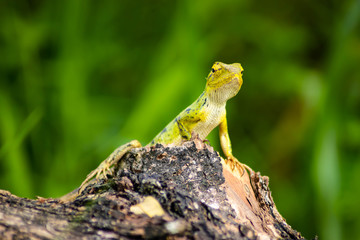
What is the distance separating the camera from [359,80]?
7238 mm

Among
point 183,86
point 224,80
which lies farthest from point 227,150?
point 183,86

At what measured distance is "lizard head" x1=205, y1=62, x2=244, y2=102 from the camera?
14.8 feet

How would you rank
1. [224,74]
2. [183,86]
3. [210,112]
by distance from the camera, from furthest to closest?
[183,86] < [210,112] < [224,74]

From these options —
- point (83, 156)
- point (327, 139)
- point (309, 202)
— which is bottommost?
point (309, 202)

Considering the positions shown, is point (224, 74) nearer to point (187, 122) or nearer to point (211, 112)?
point (211, 112)

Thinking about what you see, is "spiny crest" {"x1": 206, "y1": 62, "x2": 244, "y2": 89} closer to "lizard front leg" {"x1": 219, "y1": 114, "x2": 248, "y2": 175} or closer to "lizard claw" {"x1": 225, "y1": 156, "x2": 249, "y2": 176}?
"lizard front leg" {"x1": 219, "y1": 114, "x2": 248, "y2": 175}

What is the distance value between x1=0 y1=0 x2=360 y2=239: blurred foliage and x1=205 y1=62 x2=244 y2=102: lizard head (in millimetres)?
1453

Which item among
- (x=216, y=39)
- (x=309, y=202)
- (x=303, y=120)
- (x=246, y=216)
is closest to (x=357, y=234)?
(x=309, y=202)

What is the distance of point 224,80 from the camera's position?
4570 mm

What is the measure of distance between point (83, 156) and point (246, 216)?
4057mm

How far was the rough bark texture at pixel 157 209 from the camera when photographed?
2363 mm

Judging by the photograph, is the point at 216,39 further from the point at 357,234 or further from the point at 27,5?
the point at 357,234

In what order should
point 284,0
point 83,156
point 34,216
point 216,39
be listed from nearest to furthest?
point 34,216, point 83,156, point 216,39, point 284,0

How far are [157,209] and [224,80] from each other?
237 cm
